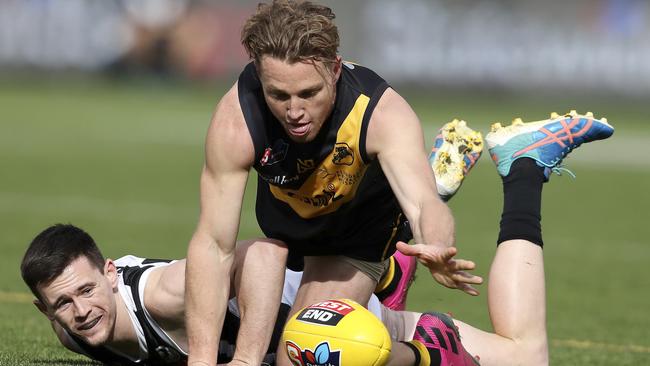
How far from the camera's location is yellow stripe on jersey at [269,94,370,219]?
4.99m

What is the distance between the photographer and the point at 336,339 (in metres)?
4.52

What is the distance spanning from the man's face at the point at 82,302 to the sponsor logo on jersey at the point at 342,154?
1.23 m

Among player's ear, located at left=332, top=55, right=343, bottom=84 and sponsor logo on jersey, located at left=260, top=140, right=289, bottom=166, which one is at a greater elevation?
player's ear, located at left=332, top=55, right=343, bottom=84

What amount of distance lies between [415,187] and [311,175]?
71 centimetres

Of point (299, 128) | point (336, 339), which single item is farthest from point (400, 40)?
point (336, 339)

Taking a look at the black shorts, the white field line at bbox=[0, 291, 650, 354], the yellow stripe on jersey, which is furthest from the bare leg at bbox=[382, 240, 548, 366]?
the white field line at bbox=[0, 291, 650, 354]

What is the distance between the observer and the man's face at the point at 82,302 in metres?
→ 5.16

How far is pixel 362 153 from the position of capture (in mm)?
5016

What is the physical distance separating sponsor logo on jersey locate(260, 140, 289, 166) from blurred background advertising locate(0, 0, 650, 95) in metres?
16.6

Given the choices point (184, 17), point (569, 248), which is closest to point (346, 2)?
point (184, 17)

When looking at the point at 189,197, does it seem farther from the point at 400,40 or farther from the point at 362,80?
the point at 400,40

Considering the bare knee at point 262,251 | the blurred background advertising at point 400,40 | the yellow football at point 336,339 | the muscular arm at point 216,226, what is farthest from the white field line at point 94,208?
the blurred background advertising at point 400,40

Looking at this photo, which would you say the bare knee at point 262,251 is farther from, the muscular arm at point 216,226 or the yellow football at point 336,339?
the yellow football at point 336,339

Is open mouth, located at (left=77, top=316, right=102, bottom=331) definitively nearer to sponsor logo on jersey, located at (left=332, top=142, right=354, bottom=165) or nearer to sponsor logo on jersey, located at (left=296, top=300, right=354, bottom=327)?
sponsor logo on jersey, located at (left=296, top=300, right=354, bottom=327)
